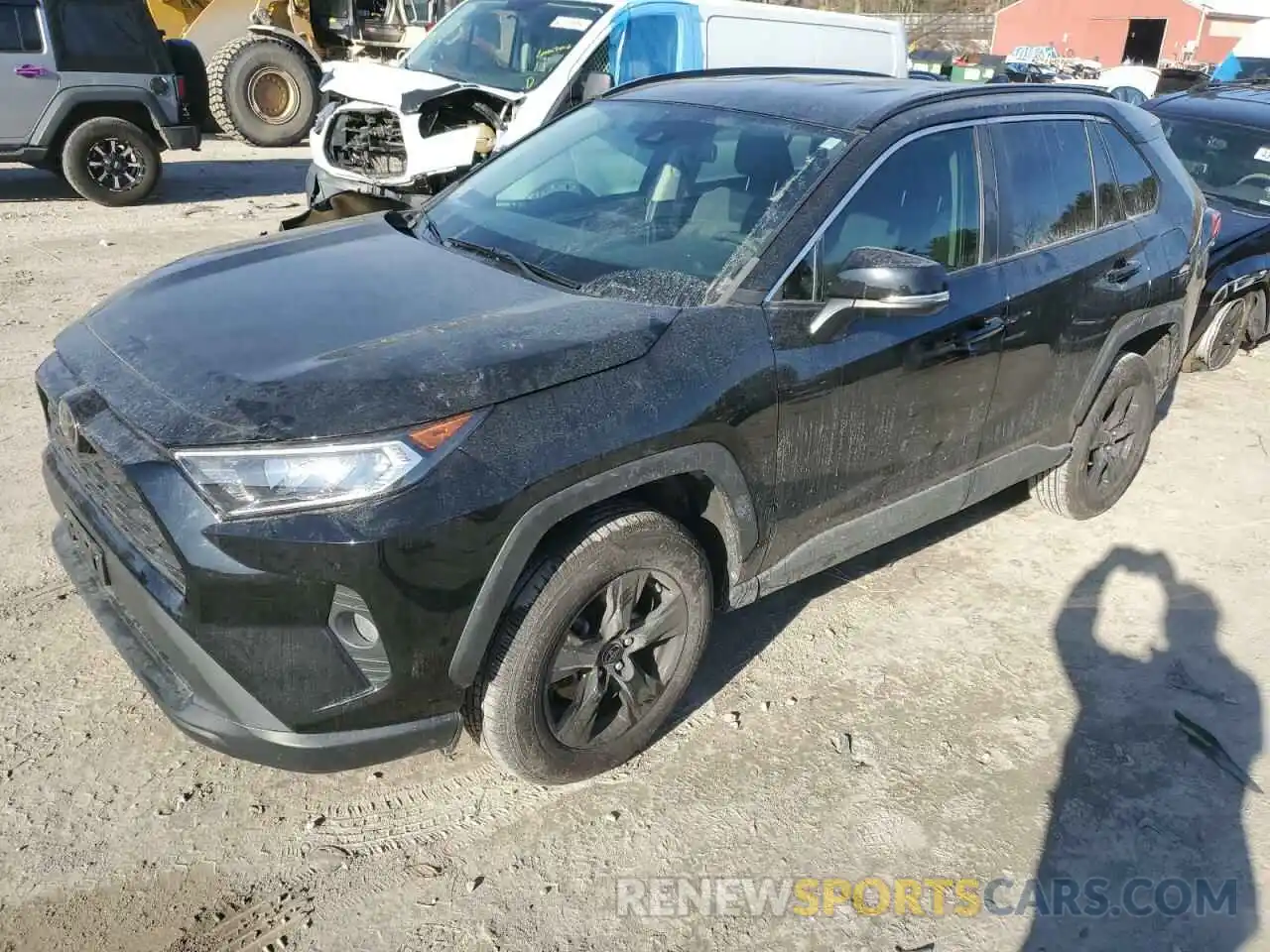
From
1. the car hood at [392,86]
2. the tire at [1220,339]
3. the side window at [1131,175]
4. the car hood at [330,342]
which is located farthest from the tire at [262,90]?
the side window at [1131,175]

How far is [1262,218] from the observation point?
6.75 meters

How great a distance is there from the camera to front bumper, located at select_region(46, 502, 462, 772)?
7.42 ft

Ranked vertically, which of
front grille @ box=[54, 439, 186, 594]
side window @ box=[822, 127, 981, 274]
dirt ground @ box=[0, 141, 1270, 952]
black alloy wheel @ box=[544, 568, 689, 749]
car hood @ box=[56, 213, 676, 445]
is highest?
side window @ box=[822, 127, 981, 274]

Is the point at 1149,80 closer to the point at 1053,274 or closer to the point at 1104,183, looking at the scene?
the point at 1104,183

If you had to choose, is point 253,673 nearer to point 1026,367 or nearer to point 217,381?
point 217,381

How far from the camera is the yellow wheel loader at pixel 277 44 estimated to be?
13.3 m

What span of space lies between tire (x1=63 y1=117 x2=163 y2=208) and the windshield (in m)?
3.24

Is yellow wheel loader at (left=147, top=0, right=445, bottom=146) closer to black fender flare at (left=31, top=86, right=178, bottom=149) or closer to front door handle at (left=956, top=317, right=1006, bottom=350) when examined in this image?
black fender flare at (left=31, top=86, right=178, bottom=149)

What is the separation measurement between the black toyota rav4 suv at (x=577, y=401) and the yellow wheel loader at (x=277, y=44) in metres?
11.0

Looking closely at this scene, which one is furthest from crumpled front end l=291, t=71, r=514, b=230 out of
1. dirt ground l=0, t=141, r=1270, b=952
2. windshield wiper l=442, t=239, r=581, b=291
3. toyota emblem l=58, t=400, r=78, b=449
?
toyota emblem l=58, t=400, r=78, b=449

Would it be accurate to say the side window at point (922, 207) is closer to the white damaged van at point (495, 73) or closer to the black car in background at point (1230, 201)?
the black car in background at point (1230, 201)

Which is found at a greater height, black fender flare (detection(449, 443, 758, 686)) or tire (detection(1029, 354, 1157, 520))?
black fender flare (detection(449, 443, 758, 686))

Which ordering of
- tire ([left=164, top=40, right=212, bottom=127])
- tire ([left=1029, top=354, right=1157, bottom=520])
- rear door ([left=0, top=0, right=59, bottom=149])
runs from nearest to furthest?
tire ([left=1029, top=354, right=1157, bottom=520]) → rear door ([left=0, top=0, right=59, bottom=149]) → tire ([left=164, top=40, right=212, bottom=127])

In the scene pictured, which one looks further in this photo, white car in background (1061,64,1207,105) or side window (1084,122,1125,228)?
white car in background (1061,64,1207,105)
